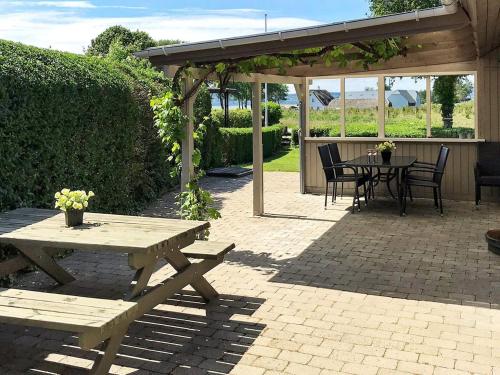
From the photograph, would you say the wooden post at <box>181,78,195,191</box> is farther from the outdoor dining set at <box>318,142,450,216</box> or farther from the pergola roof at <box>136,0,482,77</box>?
the outdoor dining set at <box>318,142,450,216</box>

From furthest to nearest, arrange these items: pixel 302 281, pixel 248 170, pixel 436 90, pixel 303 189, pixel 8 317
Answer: pixel 248 170 < pixel 303 189 < pixel 436 90 < pixel 302 281 < pixel 8 317

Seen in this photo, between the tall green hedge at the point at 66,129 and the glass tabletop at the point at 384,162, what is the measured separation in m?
→ 3.58

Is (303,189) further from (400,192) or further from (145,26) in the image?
(145,26)

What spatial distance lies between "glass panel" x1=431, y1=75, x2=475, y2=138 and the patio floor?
272cm

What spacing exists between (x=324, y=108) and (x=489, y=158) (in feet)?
10.6

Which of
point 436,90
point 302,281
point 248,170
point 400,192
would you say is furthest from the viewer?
point 248,170

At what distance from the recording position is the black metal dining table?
8.52 m

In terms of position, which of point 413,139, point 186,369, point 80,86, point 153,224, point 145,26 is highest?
point 145,26

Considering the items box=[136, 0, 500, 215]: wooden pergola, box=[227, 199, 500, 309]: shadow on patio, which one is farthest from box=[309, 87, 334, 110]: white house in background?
box=[227, 199, 500, 309]: shadow on patio

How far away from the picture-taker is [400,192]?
874cm

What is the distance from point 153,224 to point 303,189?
6770 millimetres

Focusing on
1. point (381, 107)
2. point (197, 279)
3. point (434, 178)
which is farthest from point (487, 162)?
point (197, 279)

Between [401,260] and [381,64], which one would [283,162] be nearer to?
[381,64]

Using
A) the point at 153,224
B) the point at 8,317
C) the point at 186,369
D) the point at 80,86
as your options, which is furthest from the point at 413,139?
the point at 8,317
